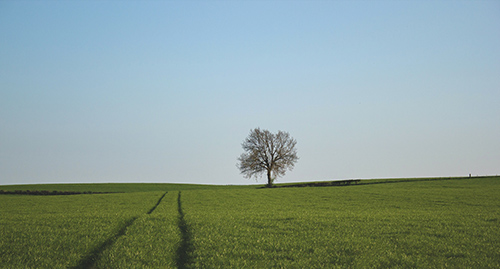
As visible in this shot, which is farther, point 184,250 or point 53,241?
point 53,241

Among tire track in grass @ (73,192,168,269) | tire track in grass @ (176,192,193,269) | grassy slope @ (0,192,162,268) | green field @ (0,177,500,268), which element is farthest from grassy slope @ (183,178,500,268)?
grassy slope @ (0,192,162,268)

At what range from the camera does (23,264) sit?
10836mm

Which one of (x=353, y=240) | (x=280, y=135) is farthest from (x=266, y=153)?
(x=353, y=240)

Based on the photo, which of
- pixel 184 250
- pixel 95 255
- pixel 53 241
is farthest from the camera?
pixel 53 241

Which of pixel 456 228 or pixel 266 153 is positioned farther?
pixel 266 153

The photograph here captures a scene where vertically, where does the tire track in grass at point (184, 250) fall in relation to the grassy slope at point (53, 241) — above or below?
below

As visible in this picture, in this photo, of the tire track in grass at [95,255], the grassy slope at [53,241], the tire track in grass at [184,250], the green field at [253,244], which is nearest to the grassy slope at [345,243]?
the green field at [253,244]

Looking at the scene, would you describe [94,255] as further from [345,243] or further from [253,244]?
[345,243]

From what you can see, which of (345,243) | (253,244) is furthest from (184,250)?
(345,243)

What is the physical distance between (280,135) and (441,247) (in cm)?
7374

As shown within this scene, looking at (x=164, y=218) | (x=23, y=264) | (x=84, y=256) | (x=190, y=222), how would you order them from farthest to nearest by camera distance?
(x=164, y=218) < (x=190, y=222) < (x=84, y=256) < (x=23, y=264)

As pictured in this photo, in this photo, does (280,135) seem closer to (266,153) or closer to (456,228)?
(266,153)

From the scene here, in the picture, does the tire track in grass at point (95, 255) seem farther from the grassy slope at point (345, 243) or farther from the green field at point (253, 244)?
the grassy slope at point (345, 243)

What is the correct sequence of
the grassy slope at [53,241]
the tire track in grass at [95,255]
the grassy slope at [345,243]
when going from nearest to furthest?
1. the grassy slope at [345,243]
2. the tire track in grass at [95,255]
3. the grassy slope at [53,241]
